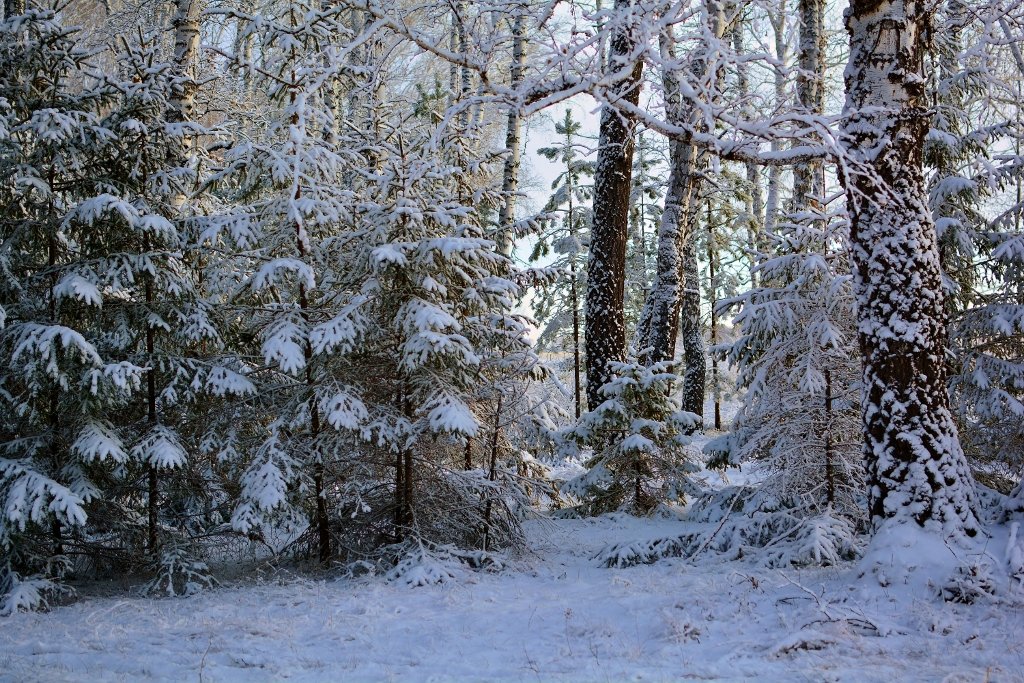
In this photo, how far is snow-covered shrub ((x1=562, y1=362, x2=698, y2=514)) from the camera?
31.7 feet

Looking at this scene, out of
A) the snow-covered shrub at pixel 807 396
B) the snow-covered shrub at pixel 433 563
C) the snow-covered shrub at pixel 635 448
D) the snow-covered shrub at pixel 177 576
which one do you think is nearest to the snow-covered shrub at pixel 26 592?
the snow-covered shrub at pixel 177 576

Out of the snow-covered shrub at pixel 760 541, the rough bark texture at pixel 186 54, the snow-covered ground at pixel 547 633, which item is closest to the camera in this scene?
the snow-covered ground at pixel 547 633

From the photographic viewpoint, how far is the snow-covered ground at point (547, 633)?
14.5 feet

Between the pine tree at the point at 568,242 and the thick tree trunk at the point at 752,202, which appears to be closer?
the thick tree trunk at the point at 752,202

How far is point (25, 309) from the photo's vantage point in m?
7.73

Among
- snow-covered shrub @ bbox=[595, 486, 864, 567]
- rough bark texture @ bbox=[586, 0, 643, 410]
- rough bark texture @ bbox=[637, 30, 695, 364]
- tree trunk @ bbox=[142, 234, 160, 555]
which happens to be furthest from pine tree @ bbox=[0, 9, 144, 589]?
rough bark texture @ bbox=[637, 30, 695, 364]

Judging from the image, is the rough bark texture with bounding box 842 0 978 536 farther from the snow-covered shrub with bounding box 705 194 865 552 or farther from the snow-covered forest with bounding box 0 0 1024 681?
the snow-covered shrub with bounding box 705 194 865 552

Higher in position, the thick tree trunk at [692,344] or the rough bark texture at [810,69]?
the rough bark texture at [810,69]

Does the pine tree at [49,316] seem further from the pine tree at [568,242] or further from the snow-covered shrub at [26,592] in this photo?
the pine tree at [568,242]

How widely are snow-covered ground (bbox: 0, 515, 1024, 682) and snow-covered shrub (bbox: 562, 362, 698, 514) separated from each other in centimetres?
272

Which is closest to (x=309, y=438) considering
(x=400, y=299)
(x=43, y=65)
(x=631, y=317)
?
(x=400, y=299)

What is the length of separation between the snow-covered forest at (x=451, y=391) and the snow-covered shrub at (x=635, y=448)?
2.0 inches

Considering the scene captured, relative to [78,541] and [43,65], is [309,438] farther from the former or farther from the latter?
[43,65]

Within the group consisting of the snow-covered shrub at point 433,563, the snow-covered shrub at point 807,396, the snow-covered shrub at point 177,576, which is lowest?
the snow-covered shrub at point 177,576
